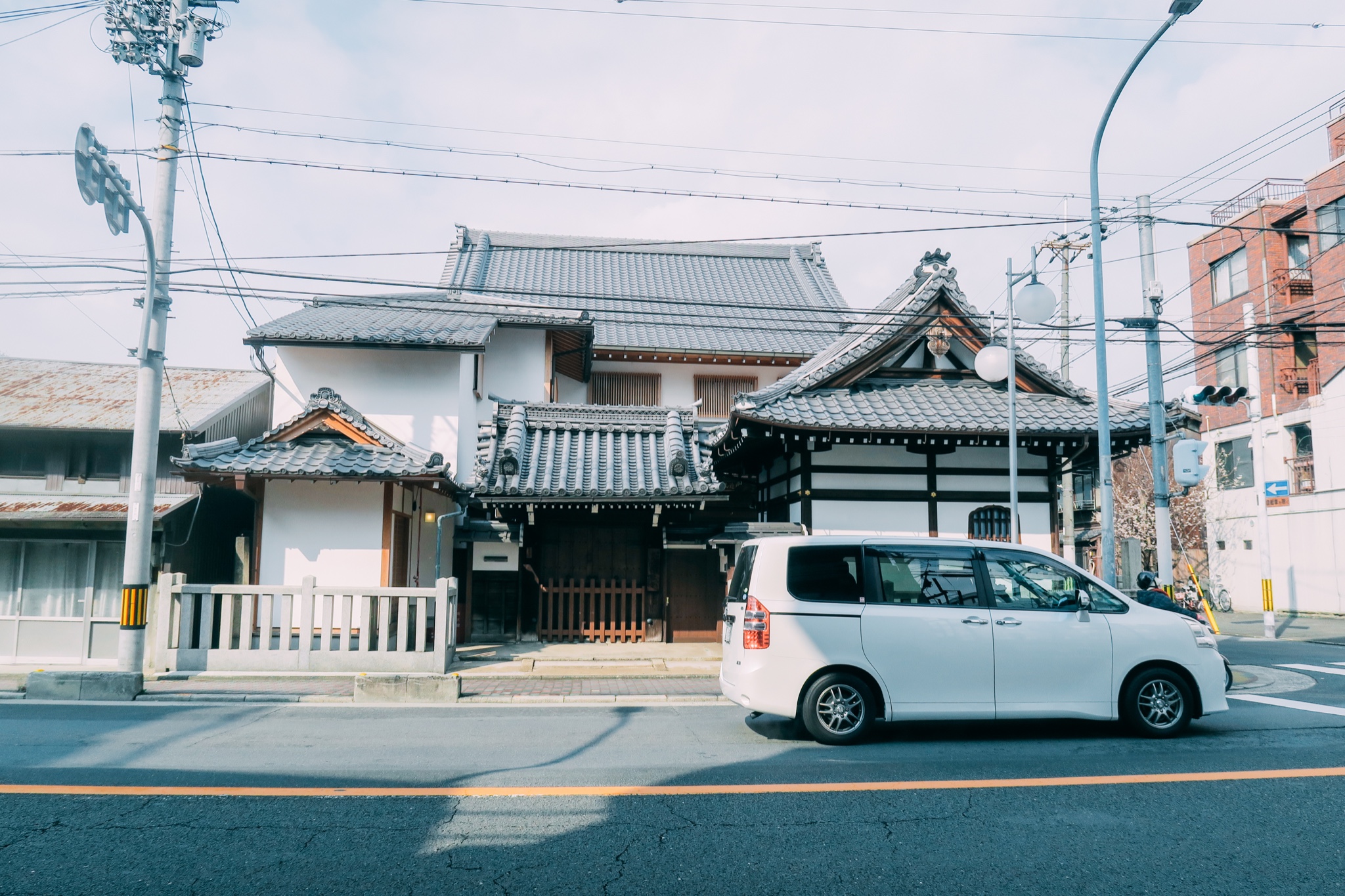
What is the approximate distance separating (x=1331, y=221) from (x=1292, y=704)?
23.0m

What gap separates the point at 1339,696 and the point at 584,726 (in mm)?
9307

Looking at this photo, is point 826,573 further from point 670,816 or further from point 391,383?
point 391,383

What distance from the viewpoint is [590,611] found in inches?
613

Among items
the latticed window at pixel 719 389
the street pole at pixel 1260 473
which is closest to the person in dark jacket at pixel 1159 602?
the street pole at pixel 1260 473

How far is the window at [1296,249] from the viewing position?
27469 millimetres

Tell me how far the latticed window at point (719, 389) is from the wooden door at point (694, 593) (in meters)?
6.29

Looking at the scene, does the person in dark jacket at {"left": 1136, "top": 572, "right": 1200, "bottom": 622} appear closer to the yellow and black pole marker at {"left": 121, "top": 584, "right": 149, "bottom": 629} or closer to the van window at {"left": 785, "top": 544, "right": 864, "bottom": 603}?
the van window at {"left": 785, "top": 544, "right": 864, "bottom": 603}

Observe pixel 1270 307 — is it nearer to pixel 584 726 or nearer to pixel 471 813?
pixel 584 726

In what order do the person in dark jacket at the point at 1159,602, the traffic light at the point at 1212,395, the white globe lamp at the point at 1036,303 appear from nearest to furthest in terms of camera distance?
the person in dark jacket at the point at 1159,602
the white globe lamp at the point at 1036,303
the traffic light at the point at 1212,395

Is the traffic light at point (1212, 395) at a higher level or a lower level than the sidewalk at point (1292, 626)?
higher

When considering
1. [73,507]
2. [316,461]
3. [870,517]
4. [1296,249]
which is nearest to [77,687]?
[316,461]

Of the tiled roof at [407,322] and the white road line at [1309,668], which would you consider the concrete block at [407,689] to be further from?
the white road line at [1309,668]

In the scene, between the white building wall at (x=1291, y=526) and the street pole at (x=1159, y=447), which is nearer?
the street pole at (x=1159, y=447)

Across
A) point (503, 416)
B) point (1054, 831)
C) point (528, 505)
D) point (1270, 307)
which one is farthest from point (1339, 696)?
point (1270, 307)
